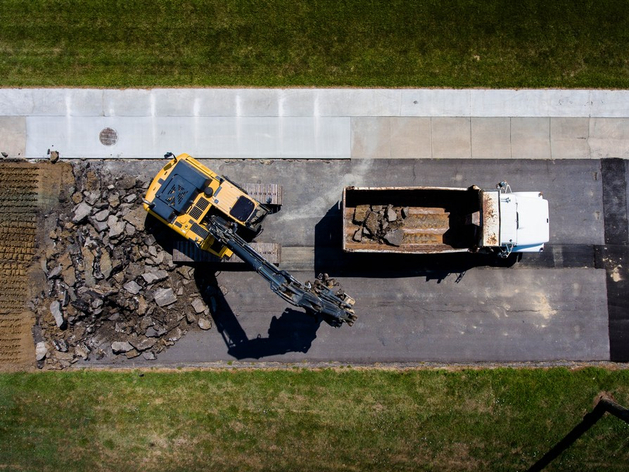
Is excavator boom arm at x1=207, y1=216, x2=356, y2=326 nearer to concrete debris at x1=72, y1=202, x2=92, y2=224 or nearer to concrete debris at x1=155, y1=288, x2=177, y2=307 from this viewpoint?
concrete debris at x1=155, y1=288, x2=177, y2=307

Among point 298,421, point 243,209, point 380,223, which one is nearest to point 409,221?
point 380,223

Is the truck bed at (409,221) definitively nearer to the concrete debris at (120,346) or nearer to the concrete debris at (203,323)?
the concrete debris at (203,323)

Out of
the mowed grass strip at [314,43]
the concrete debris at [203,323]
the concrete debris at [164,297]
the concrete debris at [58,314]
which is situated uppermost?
the mowed grass strip at [314,43]

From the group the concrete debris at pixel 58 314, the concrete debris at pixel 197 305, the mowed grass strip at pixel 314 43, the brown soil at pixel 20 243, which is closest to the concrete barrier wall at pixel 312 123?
the mowed grass strip at pixel 314 43

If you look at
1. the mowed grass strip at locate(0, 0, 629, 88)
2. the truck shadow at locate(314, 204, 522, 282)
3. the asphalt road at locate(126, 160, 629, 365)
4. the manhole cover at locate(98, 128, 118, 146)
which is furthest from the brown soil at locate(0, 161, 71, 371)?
the truck shadow at locate(314, 204, 522, 282)

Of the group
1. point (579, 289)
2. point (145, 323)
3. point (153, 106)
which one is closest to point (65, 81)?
point (153, 106)

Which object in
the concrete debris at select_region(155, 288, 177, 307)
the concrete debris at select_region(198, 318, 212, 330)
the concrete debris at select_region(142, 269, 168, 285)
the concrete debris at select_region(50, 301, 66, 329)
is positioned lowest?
the concrete debris at select_region(198, 318, 212, 330)

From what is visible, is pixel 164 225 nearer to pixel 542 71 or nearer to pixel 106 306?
pixel 106 306
